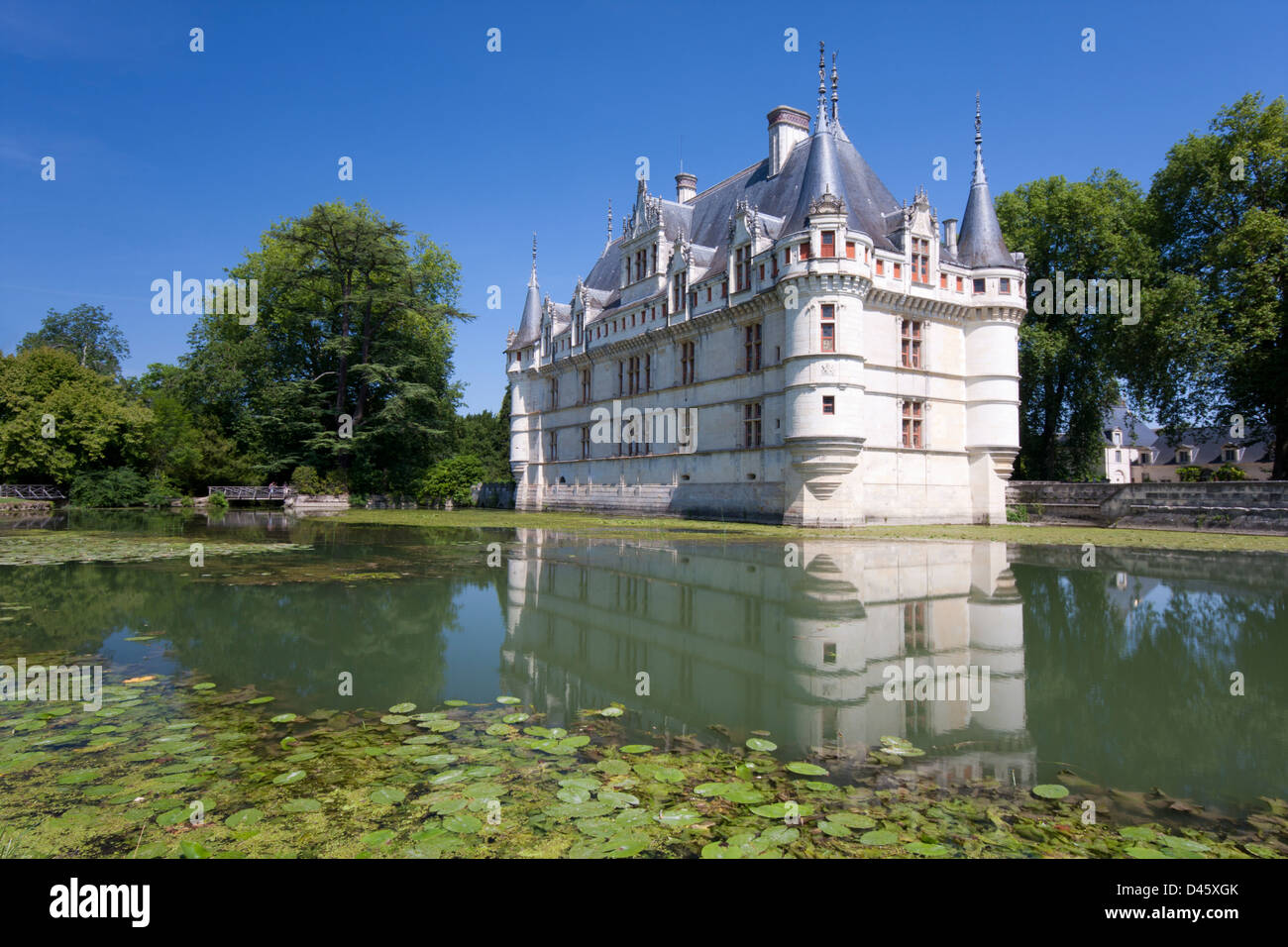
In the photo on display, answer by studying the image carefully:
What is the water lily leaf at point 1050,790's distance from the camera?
12.6 feet

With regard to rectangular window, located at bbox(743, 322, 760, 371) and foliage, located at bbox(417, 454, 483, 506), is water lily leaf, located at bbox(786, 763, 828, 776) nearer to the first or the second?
rectangular window, located at bbox(743, 322, 760, 371)

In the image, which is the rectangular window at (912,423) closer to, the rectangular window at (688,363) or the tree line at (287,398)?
the rectangular window at (688,363)

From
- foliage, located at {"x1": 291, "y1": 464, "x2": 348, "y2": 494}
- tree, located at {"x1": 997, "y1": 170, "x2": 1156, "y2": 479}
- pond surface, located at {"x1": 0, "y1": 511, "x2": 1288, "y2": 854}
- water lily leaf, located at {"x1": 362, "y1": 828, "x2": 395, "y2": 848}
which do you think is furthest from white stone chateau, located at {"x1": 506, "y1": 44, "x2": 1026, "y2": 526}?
water lily leaf, located at {"x1": 362, "y1": 828, "x2": 395, "y2": 848}

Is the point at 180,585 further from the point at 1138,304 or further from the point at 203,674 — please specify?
the point at 1138,304

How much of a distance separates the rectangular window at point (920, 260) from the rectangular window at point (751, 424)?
8.00 m

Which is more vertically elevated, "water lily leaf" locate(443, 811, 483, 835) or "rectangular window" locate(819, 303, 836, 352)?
"rectangular window" locate(819, 303, 836, 352)

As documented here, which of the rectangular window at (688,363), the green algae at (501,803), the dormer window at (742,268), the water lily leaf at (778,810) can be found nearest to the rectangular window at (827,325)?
the dormer window at (742,268)

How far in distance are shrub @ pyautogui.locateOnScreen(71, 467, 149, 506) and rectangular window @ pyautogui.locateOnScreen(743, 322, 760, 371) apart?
3567 cm

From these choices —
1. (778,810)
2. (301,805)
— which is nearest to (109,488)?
(301,805)

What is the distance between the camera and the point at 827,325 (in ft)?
86.1

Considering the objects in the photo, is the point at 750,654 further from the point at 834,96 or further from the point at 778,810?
the point at 834,96

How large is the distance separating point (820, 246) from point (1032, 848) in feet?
82.8

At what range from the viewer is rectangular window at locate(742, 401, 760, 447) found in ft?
98.9
